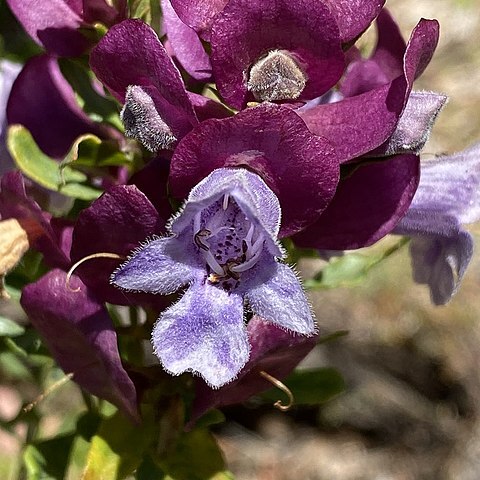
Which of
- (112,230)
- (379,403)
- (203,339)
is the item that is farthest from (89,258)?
(379,403)

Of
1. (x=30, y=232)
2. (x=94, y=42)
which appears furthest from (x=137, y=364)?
(x=94, y=42)

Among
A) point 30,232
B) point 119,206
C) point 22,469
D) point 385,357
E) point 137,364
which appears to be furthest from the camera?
point 385,357

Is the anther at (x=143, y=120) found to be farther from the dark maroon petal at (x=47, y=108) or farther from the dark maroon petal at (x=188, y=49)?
the dark maroon petal at (x=47, y=108)

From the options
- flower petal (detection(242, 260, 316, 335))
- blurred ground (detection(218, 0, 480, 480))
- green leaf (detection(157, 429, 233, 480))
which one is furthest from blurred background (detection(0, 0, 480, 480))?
flower petal (detection(242, 260, 316, 335))

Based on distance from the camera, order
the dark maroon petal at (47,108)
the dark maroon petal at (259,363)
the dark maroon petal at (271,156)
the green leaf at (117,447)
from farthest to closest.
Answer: the dark maroon petal at (47,108) → the green leaf at (117,447) → the dark maroon petal at (259,363) → the dark maroon petal at (271,156)

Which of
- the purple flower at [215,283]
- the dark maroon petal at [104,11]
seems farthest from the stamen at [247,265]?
the dark maroon petal at [104,11]

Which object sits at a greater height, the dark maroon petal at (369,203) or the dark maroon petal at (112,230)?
the dark maroon petal at (112,230)

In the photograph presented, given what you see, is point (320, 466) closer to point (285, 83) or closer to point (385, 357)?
point (385, 357)
